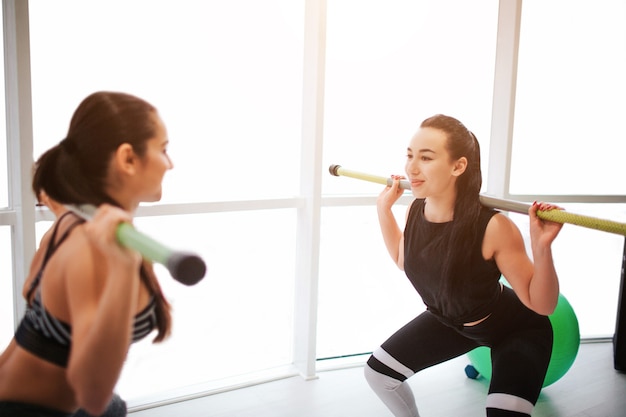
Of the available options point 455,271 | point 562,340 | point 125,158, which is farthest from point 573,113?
point 125,158

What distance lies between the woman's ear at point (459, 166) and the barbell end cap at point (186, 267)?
1226mm

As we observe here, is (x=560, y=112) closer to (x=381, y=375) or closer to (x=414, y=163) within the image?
(x=414, y=163)

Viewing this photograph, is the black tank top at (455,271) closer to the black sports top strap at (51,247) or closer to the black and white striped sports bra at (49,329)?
the black and white striped sports bra at (49,329)

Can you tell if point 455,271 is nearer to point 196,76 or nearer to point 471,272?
point 471,272

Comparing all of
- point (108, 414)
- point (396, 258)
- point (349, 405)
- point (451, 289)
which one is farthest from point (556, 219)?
point (349, 405)

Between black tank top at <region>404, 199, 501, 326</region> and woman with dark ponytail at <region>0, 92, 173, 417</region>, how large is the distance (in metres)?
1.07

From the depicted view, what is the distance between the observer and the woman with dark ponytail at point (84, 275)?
972 millimetres

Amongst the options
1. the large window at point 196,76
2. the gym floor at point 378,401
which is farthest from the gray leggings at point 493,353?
the large window at point 196,76

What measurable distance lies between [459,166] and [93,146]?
1.24 meters

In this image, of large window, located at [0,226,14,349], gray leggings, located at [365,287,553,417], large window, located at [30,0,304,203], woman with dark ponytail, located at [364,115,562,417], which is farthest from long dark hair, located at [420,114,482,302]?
large window, located at [0,226,14,349]

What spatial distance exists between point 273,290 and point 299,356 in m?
0.40

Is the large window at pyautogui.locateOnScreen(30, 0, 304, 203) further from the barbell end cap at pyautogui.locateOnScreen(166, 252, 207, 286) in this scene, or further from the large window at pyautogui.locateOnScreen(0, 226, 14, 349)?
the barbell end cap at pyautogui.locateOnScreen(166, 252, 207, 286)

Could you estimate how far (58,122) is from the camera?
2260 millimetres

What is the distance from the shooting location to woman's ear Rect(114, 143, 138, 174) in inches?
41.8
